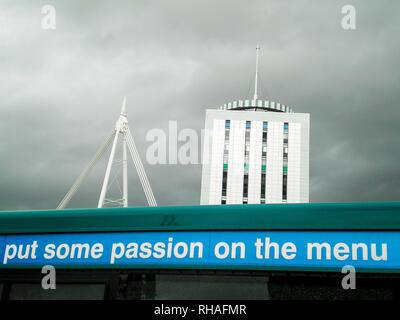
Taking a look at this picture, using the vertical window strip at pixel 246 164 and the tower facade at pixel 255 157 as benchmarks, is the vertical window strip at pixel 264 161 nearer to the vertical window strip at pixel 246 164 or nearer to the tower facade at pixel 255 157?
the tower facade at pixel 255 157

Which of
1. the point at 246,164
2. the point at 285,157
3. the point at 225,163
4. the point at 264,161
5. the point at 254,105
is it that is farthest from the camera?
the point at 254,105

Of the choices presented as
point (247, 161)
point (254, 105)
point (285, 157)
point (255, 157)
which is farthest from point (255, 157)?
point (254, 105)

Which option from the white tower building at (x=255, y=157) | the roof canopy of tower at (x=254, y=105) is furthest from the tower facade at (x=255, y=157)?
the roof canopy of tower at (x=254, y=105)

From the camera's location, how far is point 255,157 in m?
62.8

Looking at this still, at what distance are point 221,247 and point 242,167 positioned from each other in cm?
5940

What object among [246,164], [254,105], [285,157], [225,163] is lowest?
[225,163]

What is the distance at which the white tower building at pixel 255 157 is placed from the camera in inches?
2409

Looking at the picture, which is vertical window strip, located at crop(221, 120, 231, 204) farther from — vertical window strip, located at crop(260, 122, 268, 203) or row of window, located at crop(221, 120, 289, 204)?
vertical window strip, located at crop(260, 122, 268, 203)

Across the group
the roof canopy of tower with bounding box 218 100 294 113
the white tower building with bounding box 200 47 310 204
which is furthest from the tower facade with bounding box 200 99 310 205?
the roof canopy of tower with bounding box 218 100 294 113

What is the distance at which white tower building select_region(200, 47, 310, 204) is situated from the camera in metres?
61.2

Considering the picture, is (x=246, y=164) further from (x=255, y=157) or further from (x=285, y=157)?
(x=285, y=157)
